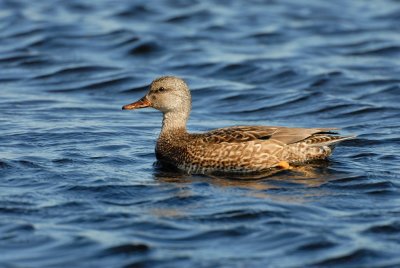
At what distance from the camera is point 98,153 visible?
12602mm

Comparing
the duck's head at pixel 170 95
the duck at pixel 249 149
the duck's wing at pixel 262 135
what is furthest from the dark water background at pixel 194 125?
the duck's head at pixel 170 95

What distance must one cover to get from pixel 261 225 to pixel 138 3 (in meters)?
16.5

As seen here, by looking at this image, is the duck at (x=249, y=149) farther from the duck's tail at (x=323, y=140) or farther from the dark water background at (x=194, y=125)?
the dark water background at (x=194, y=125)

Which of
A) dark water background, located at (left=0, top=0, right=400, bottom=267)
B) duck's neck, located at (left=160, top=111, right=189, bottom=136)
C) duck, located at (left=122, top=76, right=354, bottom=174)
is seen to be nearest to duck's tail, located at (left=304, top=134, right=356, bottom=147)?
duck, located at (left=122, top=76, right=354, bottom=174)

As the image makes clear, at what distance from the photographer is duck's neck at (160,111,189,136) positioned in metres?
12.4

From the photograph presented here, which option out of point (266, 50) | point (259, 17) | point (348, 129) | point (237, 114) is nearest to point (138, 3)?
point (259, 17)

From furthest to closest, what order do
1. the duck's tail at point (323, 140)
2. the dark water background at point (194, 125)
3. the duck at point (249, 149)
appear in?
the duck's tail at point (323, 140) → the duck at point (249, 149) → the dark water background at point (194, 125)

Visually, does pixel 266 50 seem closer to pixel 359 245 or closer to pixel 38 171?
pixel 38 171

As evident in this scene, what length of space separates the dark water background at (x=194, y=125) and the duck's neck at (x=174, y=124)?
0.49m

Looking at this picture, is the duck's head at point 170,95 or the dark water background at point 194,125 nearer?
the dark water background at point 194,125

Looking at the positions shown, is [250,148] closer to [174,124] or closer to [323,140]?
[323,140]

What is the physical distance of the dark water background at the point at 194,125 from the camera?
888 cm

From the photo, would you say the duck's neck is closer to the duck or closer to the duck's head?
the duck's head

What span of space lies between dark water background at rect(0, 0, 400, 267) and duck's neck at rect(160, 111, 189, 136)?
49cm
